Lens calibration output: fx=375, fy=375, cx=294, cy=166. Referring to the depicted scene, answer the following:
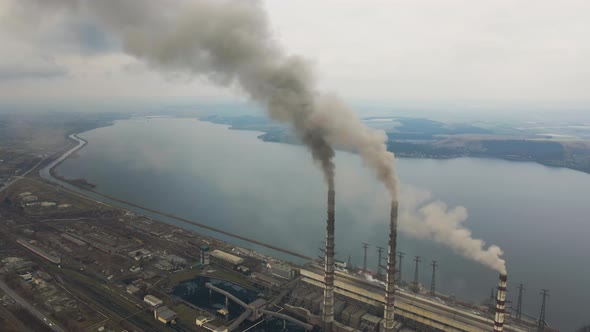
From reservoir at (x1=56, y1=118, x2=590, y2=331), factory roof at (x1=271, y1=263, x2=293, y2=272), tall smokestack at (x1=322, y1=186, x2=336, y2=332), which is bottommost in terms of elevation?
reservoir at (x1=56, y1=118, x2=590, y2=331)

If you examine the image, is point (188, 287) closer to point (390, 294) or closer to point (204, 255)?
point (204, 255)

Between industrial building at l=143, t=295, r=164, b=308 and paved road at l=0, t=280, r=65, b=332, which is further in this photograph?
industrial building at l=143, t=295, r=164, b=308

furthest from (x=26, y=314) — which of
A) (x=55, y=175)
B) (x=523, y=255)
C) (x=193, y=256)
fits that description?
(x=55, y=175)

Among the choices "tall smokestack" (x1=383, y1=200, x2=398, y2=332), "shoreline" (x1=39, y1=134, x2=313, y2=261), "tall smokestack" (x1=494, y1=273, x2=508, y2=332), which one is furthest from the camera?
"shoreline" (x1=39, y1=134, x2=313, y2=261)

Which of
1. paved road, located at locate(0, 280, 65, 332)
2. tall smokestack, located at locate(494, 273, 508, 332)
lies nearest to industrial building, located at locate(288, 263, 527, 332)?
tall smokestack, located at locate(494, 273, 508, 332)

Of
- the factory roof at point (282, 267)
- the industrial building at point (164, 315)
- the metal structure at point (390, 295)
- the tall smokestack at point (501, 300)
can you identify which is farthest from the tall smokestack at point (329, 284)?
the industrial building at point (164, 315)

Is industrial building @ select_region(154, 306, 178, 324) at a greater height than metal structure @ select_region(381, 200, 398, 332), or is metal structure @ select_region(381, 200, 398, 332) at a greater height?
metal structure @ select_region(381, 200, 398, 332)

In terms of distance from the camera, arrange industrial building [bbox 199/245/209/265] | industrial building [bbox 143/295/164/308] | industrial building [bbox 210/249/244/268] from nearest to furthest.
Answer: industrial building [bbox 143/295/164/308]
industrial building [bbox 199/245/209/265]
industrial building [bbox 210/249/244/268]

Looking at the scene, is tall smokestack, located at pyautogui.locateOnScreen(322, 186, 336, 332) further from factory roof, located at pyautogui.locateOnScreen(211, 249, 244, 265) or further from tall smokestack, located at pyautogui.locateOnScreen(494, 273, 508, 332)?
factory roof, located at pyautogui.locateOnScreen(211, 249, 244, 265)
